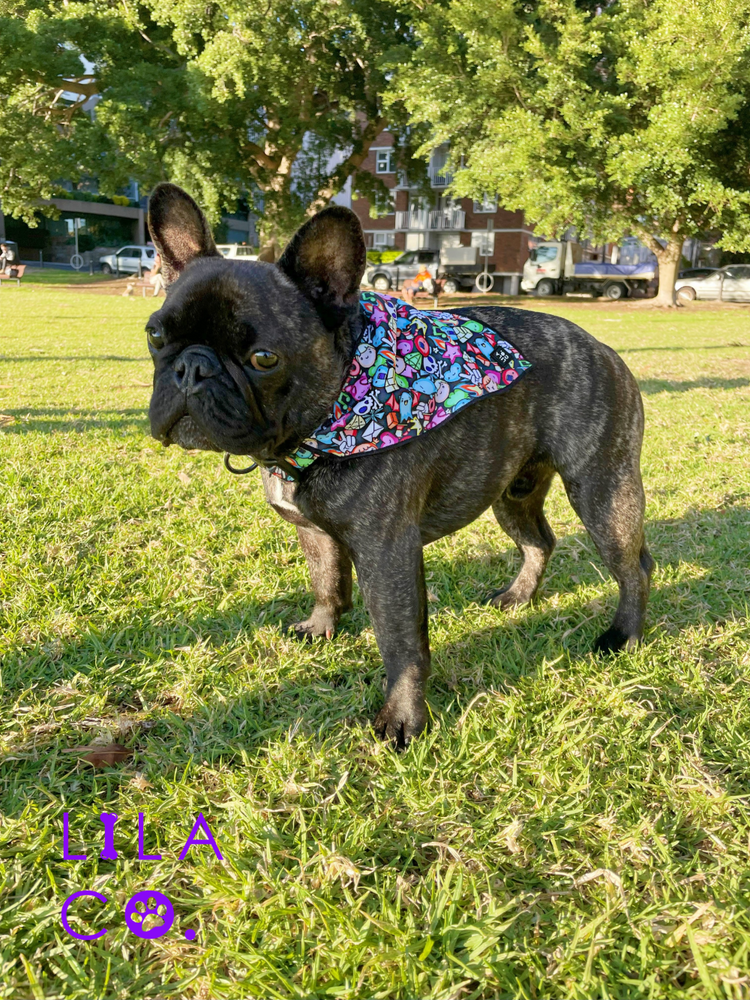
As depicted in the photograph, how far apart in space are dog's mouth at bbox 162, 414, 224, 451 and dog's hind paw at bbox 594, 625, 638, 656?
6.12 ft

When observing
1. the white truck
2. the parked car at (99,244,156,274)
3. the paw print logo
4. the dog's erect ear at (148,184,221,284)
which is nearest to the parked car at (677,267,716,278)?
the white truck

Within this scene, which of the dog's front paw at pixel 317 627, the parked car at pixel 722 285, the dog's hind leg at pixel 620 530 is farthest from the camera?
the parked car at pixel 722 285

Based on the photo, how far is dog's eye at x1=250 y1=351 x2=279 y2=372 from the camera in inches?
89.4

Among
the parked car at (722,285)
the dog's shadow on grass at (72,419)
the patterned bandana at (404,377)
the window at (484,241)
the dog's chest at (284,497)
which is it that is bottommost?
the dog's shadow on grass at (72,419)

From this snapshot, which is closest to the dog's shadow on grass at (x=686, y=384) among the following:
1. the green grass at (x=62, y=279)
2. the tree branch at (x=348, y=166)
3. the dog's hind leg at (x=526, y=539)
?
the dog's hind leg at (x=526, y=539)

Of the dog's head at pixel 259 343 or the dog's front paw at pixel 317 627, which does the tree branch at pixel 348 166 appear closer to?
the dog's front paw at pixel 317 627

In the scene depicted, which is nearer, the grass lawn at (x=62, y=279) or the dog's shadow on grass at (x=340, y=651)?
the dog's shadow on grass at (x=340, y=651)

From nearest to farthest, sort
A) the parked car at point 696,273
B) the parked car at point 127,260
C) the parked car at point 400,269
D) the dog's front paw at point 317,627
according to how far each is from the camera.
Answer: the dog's front paw at point 317,627 < the parked car at point 696,273 < the parked car at point 400,269 < the parked car at point 127,260

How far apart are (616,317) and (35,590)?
76.0 feet

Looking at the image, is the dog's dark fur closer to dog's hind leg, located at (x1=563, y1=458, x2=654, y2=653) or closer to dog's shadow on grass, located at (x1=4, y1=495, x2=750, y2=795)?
dog's hind leg, located at (x1=563, y1=458, x2=654, y2=653)

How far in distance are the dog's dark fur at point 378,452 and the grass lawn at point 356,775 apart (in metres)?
0.37

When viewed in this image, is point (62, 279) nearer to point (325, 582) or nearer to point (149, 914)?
point (325, 582)

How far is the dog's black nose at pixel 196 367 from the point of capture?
7.38 feet

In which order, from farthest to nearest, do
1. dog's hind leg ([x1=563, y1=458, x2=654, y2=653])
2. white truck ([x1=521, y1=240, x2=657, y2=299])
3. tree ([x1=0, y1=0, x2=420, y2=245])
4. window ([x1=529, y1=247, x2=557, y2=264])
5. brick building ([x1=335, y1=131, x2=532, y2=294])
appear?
brick building ([x1=335, y1=131, x2=532, y2=294]) < window ([x1=529, y1=247, x2=557, y2=264]) < white truck ([x1=521, y1=240, x2=657, y2=299]) < tree ([x1=0, y1=0, x2=420, y2=245]) < dog's hind leg ([x1=563, y1=458, x2=654, y2=653])
